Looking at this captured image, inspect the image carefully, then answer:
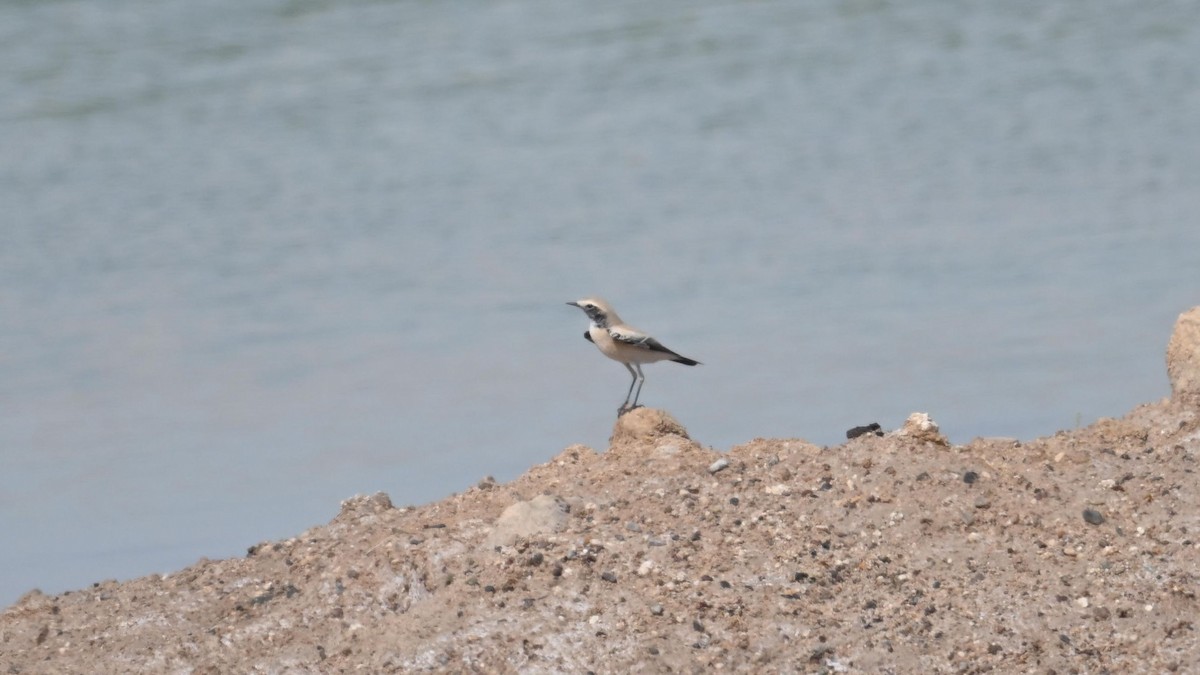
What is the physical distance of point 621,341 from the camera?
834 centimetres

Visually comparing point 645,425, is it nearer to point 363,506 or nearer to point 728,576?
point 363,506

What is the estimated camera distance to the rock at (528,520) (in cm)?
681

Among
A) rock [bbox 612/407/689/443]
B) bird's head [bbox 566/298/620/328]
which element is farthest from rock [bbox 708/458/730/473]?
bird's head [bbox 566/298/620/328]

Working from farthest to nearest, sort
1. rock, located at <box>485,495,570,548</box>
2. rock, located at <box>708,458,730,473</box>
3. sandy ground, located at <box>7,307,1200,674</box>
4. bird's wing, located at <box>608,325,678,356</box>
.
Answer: bird's wing, located at <box>608,325,678,356</box>, rock, located at <box>708,458,730,473</box>, rock, located at <box>485,495,570,548</box>, sandy ground, located at <box>7,307,1200,674</box>

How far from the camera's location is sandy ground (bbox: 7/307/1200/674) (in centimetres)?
615

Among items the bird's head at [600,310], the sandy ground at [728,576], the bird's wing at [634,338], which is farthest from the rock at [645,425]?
the bird's head at [600,310]

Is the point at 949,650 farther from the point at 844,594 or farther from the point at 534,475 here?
the point at 534,475

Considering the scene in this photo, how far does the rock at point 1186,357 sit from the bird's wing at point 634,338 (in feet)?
7.30

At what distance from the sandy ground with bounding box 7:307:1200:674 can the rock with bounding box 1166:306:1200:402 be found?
5.1 inches

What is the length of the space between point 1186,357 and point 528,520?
2864mm

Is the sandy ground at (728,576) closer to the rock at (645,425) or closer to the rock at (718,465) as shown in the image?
the rock at (718,465)

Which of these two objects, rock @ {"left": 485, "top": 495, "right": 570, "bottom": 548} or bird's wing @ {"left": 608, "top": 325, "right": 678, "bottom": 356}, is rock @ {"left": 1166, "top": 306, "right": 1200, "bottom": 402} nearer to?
bird's wing @ {"left": 608, "top": 325, "right": 678, "bottom": 356}

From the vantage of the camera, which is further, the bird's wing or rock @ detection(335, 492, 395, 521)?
the bird's wing

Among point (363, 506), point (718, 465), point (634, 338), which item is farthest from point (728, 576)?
point (634, 338)
